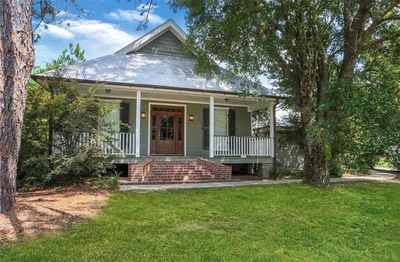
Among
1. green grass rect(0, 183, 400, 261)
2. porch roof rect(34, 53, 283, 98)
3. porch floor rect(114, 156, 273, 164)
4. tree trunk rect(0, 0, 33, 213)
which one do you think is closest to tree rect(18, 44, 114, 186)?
porch roof rect(34, 53, 283, 98)

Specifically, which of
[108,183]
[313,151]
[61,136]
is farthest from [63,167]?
[313,151]

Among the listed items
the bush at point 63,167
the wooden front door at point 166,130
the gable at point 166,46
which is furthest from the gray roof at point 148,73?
the bush at point 63,167

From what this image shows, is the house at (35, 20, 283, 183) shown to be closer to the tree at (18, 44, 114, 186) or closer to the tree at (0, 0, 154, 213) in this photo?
the tree at (18, 44, 114, 186)

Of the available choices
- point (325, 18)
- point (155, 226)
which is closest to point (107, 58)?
point (325, 18)

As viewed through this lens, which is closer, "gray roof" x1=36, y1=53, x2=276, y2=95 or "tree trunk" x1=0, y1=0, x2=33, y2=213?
"tree trunk" x1=0, y1=0, x2=33, y2=213

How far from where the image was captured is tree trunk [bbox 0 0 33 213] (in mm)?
6945

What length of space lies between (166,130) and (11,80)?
10.0 metres

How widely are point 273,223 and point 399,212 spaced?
3.71 metres

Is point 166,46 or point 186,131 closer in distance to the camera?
point 186,131

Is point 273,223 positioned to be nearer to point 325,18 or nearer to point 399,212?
point 399,212

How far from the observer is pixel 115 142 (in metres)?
14.0

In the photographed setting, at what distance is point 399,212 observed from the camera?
9.09 m

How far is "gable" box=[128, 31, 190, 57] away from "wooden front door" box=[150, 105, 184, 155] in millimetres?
2988

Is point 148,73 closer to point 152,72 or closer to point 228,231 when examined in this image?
point 152,72
